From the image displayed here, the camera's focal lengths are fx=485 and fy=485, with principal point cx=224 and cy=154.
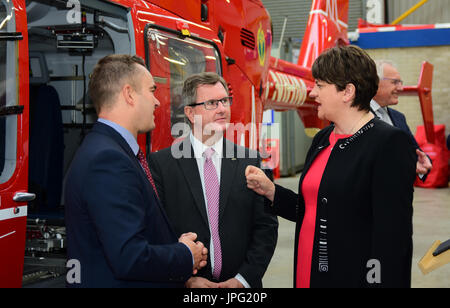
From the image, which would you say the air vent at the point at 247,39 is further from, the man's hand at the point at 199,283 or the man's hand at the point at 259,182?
the man's hand at the point at 199,283

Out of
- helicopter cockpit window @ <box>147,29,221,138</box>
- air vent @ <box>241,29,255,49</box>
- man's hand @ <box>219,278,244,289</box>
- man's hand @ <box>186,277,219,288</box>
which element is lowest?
man's hand @ <box>219,278,244,289</box>

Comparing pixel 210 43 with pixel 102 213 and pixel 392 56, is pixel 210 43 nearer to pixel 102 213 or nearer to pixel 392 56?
pixel 102 213

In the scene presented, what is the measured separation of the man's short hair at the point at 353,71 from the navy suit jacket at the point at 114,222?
0.73 meters

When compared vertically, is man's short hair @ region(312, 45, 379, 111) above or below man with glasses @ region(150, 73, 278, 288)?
above

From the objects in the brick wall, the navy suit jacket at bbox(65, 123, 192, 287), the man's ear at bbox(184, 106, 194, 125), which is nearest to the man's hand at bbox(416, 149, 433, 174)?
the man's ear at bbox(184, 106, 194, 125)

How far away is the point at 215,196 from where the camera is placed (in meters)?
1.95

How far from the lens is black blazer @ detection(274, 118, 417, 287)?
1.47 metres

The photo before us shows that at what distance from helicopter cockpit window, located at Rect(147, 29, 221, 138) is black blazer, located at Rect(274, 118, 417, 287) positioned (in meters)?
1.44

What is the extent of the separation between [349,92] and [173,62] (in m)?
1.65

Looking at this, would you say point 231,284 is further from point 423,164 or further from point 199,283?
point 423,164

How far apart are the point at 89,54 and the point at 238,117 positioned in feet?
4.12

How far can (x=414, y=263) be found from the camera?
197 inches

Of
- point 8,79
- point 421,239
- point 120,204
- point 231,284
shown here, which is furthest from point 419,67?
point 120,204

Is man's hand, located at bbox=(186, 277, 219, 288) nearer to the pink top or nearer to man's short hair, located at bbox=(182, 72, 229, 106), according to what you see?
the pink top
